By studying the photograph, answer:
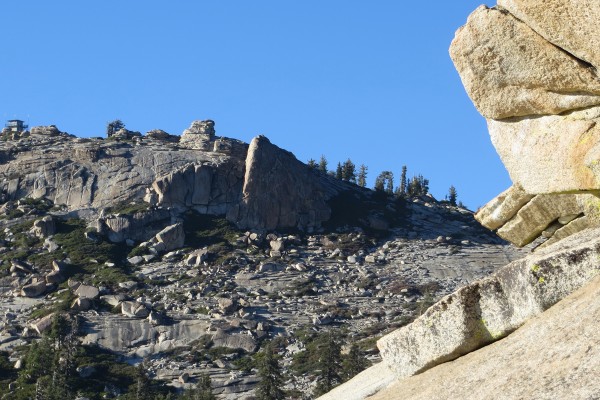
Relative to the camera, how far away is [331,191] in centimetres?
17425

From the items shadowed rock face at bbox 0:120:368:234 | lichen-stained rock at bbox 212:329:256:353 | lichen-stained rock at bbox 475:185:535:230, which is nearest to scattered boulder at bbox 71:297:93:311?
lichen-stained rock at bbox 212:329:256:353

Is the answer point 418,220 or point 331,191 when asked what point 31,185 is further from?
point 418,220

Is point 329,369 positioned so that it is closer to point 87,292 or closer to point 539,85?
point 87,292

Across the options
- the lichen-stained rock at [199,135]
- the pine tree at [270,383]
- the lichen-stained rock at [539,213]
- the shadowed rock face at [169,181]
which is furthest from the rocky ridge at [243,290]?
the lichen-stained rock at [539,213]

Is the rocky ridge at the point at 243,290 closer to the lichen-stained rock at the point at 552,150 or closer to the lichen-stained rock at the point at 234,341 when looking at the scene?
the lichen-stained rock at the point at 234,341

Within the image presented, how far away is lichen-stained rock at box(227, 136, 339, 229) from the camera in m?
159


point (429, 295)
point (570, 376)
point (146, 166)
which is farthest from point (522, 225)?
point (146, 166)

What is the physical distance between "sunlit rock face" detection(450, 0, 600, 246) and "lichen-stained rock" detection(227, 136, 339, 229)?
455 feet

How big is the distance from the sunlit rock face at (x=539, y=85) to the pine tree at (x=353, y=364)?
68.4 meters

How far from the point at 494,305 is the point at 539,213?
6.24 m

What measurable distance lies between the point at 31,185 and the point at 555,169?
153011 millimetres

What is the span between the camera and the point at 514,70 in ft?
61.3

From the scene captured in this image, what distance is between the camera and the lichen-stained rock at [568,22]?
652 inches

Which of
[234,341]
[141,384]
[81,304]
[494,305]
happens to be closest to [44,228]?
[81,304]
